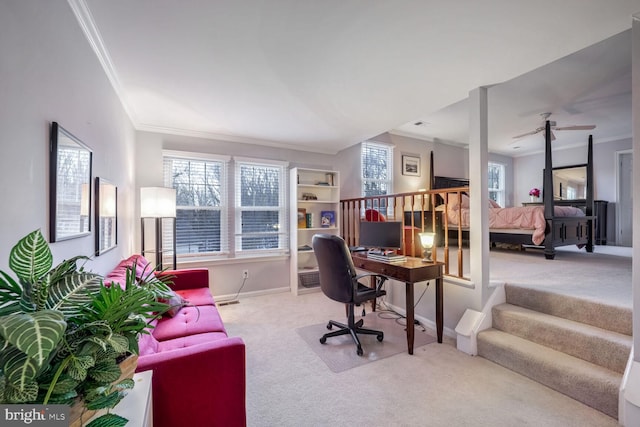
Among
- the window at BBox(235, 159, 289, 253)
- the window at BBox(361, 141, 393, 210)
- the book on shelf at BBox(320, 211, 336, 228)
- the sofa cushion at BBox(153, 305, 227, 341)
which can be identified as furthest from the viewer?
the window at BBox(361, 141, 393, 210)

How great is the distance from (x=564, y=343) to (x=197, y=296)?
302cm

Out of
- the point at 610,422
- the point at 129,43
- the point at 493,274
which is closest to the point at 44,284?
the point at 129,43

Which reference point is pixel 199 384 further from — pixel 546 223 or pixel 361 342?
pixel 546 223

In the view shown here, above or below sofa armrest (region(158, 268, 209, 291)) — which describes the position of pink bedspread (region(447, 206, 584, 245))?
above

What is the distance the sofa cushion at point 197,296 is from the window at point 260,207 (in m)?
1.29

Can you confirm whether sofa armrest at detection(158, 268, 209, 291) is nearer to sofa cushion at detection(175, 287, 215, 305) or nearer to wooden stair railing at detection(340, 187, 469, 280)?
sofa cushion at detection(175, 287, 215, 305)

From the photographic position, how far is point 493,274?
3.04m

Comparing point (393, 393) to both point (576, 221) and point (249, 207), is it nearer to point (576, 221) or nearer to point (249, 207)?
point (249, 207)

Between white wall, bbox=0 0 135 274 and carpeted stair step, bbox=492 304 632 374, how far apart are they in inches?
125

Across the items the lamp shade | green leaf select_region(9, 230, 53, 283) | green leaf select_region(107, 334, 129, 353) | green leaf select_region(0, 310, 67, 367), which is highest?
the lamp shade

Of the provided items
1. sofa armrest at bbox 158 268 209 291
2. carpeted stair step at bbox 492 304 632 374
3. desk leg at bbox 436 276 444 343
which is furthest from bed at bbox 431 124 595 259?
sofa armrest at bbox 158 268 209 291

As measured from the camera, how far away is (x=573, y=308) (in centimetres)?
214

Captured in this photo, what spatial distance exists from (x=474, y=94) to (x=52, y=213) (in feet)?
10.3

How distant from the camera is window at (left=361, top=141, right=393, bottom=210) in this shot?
16.6ft
